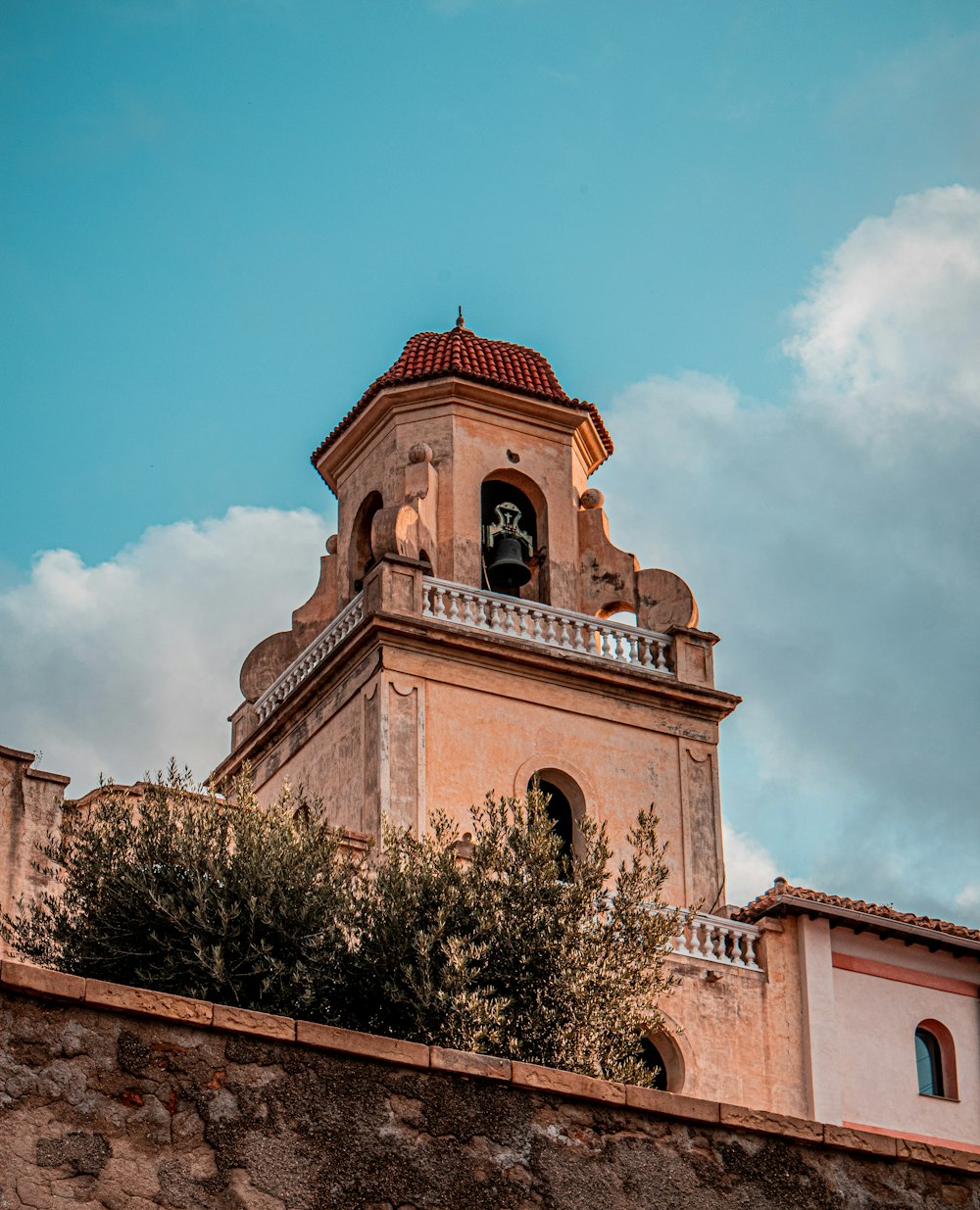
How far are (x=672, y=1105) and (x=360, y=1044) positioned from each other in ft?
5.74

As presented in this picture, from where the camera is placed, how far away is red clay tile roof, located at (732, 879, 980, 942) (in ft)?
77.2

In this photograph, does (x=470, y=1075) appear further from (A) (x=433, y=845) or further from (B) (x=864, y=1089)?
(B) (x=864, y=1089)

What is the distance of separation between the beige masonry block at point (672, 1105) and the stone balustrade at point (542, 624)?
15065 millimetres

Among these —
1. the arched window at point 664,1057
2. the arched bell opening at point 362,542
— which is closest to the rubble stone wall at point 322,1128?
the arched window at point 664,1057

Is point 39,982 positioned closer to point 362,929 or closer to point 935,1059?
point 362,929

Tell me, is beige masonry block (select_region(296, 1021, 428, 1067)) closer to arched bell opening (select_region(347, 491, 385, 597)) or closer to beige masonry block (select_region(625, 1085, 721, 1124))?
beige masonry block (select_region(625, 1085, 721, 1124))

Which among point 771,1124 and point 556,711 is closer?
point 771,1124

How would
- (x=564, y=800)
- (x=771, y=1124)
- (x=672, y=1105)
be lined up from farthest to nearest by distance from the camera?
(x=564, y=800), (x=771, y=1124), (x=672, y=1105)

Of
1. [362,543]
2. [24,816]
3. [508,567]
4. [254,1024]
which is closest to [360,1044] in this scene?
[254,1024]

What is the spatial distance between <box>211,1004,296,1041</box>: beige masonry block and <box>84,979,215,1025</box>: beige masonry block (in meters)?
0.05

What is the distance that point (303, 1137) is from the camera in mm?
9094

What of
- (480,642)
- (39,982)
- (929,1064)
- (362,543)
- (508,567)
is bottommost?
(39,982)

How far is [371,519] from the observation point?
28.3 meters

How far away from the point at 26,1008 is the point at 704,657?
61.6 ft
